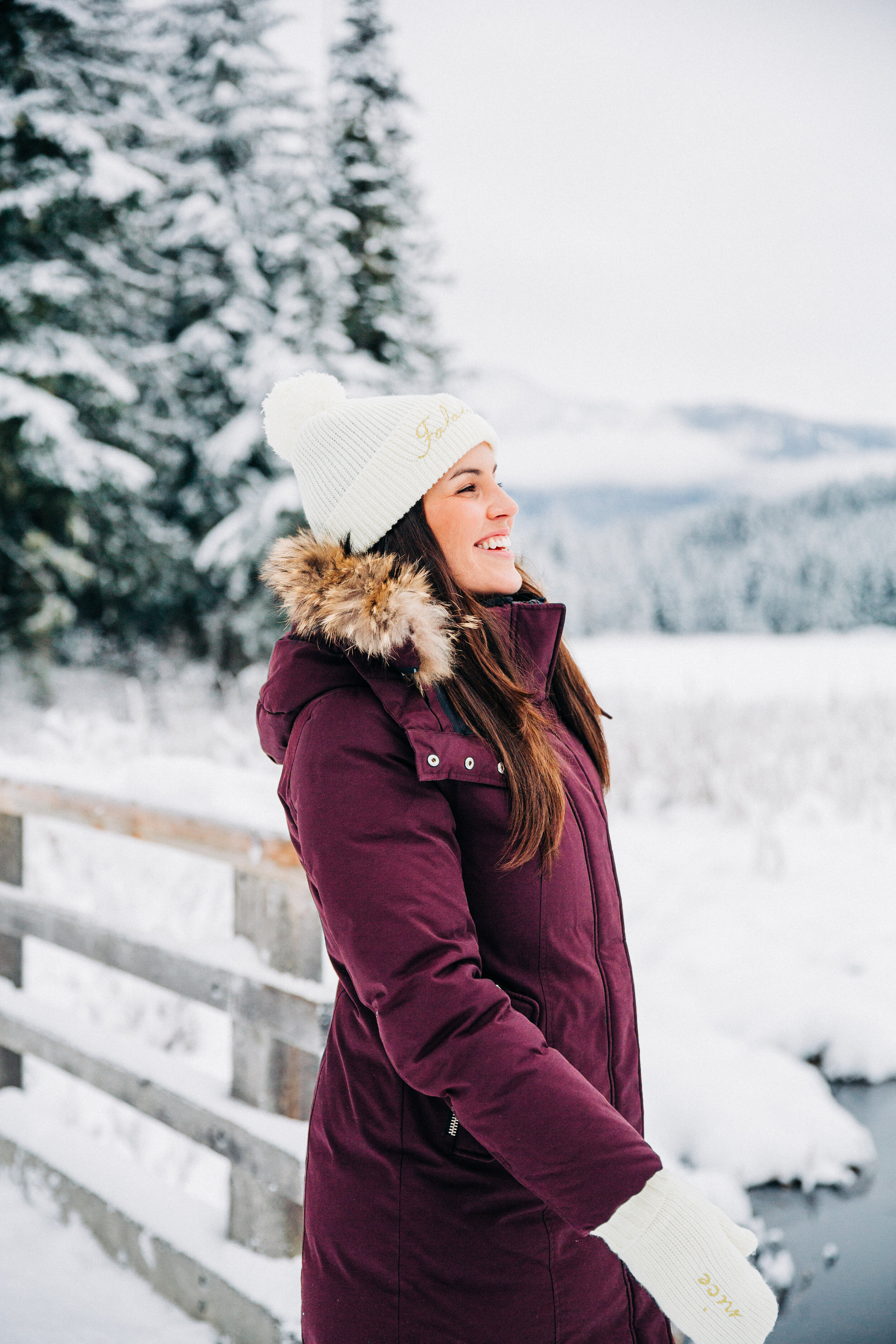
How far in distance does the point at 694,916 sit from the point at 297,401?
507cm

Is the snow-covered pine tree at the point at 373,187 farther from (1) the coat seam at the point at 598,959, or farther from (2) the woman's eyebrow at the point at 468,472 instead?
(1) the coat seam at the point at 598,959

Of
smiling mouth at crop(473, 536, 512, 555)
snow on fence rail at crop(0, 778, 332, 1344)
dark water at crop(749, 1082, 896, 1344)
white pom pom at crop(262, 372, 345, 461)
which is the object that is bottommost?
dark water at crop(749, 1082, 896, 1344)

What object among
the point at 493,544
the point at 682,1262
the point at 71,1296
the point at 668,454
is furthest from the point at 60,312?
the point at 668,454

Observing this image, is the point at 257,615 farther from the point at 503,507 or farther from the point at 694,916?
the point at 503,507

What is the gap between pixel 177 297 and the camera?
15.8 meters

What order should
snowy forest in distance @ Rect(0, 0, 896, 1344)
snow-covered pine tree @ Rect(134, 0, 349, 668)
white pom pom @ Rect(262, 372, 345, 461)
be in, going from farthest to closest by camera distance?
snow-covered pine tree @ Rect(134, 0, 349, 668), snowy forest in distance @ Rect(0, 0, 896, 1344), white pom pom @ Rect(262, 372, 345, 461)

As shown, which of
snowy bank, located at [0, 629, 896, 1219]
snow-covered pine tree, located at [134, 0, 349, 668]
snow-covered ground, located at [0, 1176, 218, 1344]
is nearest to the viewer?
snow-covered ground, located at [0, 1176, 218, 1344]

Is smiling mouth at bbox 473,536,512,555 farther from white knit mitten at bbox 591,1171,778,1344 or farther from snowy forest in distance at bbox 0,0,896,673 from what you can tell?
snowy forest in distance at bbox 0,0,896,673

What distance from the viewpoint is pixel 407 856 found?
1258 millimetres

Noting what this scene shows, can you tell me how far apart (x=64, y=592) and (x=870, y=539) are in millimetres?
18773

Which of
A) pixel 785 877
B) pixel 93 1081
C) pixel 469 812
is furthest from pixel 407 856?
pixel 785 877

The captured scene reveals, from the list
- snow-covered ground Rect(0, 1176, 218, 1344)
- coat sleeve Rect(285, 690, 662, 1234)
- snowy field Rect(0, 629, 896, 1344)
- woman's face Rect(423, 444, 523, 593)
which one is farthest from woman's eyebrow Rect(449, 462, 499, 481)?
snow-covered ground Rect(0, 1176, 218, 1344)

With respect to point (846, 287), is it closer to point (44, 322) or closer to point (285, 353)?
point (285, 353)

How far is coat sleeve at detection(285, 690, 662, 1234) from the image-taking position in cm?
118
